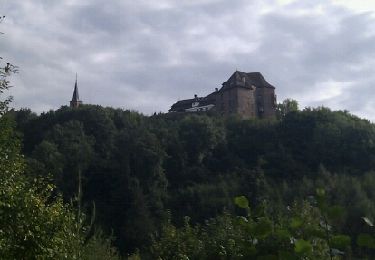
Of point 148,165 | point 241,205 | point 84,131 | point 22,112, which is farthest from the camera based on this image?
point 22,112

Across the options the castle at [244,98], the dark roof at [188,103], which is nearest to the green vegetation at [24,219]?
the castle at [244,98]

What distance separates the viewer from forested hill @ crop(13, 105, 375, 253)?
187ft

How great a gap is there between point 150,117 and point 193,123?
1054 centimetres

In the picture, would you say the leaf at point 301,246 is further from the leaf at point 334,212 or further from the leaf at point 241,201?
the leaf at point 241,201

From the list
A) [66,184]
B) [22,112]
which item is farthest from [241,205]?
[22,112]

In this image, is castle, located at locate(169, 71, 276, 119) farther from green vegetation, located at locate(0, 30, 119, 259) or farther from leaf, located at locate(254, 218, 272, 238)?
leaf, located at locate(254, 218, 272, 238)

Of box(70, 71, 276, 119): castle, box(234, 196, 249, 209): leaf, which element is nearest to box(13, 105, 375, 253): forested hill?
box(70, 71, 276, 119): castle

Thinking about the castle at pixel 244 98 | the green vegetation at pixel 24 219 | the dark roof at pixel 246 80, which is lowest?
the green vegetation at pixel 24 219

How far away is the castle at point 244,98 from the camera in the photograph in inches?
3629

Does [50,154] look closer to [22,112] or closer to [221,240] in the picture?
[22,112]

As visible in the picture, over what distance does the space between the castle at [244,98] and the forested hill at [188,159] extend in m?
13.4

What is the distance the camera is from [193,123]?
2803 inches

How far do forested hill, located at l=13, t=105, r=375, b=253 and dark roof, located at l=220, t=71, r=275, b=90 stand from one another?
1554 centimetres

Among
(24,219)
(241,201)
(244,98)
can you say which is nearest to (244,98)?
(244,98)
